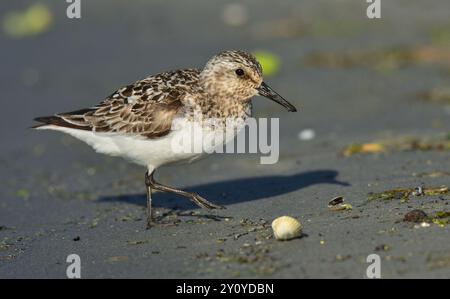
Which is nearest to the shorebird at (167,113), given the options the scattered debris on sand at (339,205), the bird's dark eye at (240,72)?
the bird's dark eye at (240,72)

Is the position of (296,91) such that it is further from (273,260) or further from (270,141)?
(273,260)

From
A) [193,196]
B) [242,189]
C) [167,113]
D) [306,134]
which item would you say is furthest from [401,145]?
[167,113]

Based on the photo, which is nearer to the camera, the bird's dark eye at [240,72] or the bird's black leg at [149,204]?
the bird's black leg at [149,204]

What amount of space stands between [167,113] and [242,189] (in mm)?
1239

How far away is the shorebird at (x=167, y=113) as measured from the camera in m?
6.48

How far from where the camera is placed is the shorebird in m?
6.48

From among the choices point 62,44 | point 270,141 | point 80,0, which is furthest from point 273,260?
point 80,0

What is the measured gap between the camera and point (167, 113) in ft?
21.3

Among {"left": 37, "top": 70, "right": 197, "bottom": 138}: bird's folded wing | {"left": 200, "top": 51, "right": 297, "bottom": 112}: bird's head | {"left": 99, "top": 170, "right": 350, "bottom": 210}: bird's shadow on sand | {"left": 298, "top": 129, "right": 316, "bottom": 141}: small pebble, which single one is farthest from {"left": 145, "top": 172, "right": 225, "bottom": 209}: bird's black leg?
{"left": 298, "top": 129, "right": 316, "bottom": 141}: small pebble

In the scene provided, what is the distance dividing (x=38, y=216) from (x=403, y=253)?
3519mm

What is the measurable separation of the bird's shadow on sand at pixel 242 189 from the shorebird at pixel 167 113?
39 cm

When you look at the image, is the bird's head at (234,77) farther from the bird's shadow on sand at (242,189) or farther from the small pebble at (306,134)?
the small pebble at (306,134)

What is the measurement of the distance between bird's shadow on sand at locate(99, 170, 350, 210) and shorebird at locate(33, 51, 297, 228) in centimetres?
39
